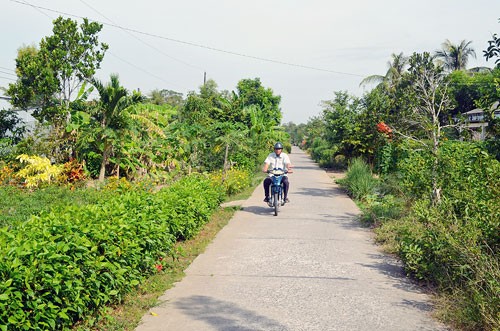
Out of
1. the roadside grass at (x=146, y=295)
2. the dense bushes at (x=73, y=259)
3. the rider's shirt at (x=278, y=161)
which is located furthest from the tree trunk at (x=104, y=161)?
the dense bushes at (x=73, y=259)

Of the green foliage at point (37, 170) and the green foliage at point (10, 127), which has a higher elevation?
the green foliage at point (10, 127)

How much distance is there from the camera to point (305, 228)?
973 cm

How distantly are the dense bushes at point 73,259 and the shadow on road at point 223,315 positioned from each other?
0.68 metres

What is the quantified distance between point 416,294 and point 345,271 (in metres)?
1.16

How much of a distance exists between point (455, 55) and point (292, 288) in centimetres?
4903

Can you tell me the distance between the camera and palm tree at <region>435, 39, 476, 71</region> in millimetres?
47622

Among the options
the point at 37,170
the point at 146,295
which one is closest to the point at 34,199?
the point at 37,170

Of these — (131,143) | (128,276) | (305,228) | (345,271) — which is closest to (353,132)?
(131,143)

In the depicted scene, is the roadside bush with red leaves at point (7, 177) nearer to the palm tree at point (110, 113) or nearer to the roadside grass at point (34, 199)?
the roadside grass at point (34, 199)

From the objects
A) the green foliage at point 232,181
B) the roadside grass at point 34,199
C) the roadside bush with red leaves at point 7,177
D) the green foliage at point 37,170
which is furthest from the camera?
the green foliage at point 232,181

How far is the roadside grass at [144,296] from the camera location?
14.4 ft

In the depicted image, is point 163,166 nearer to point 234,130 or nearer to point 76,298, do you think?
point 234,130

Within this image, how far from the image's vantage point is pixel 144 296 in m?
5.38

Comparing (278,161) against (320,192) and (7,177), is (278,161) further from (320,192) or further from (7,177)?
(7,177)
